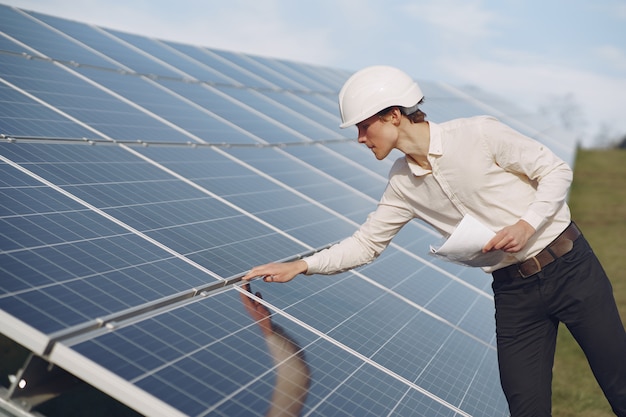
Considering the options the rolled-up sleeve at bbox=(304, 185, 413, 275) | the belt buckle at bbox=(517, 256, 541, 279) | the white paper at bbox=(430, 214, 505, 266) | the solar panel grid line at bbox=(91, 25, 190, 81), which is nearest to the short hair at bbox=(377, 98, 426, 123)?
the rolled-up sleeve at bbox=(304, 185, 413, 275)

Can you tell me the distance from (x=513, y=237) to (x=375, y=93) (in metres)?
1.23

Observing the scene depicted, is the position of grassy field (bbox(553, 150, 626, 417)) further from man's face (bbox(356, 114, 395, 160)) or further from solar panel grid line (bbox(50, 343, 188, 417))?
solar panel grid line (bbox(50, 343, 188, 417))

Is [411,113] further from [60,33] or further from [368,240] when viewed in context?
[60,33]

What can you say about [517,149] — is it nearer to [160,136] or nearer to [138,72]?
[160,136]

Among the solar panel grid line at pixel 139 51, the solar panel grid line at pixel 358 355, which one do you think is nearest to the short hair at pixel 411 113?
the solar panel grid line at pixel 358 355

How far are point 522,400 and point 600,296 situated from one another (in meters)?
0.89

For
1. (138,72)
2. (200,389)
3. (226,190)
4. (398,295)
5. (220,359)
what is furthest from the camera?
(138,72)

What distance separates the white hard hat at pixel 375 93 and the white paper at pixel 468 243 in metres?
0.84

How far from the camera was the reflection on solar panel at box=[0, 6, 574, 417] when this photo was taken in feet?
13.0

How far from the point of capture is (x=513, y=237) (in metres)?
4.61

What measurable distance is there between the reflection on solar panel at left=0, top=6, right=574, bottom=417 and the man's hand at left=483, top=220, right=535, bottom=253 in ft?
3.82

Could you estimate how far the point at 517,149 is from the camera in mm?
4883

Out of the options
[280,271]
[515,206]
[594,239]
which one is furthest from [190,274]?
[594,239]

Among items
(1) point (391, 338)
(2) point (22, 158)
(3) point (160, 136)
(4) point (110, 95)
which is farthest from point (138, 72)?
(1) point (391, 338)
